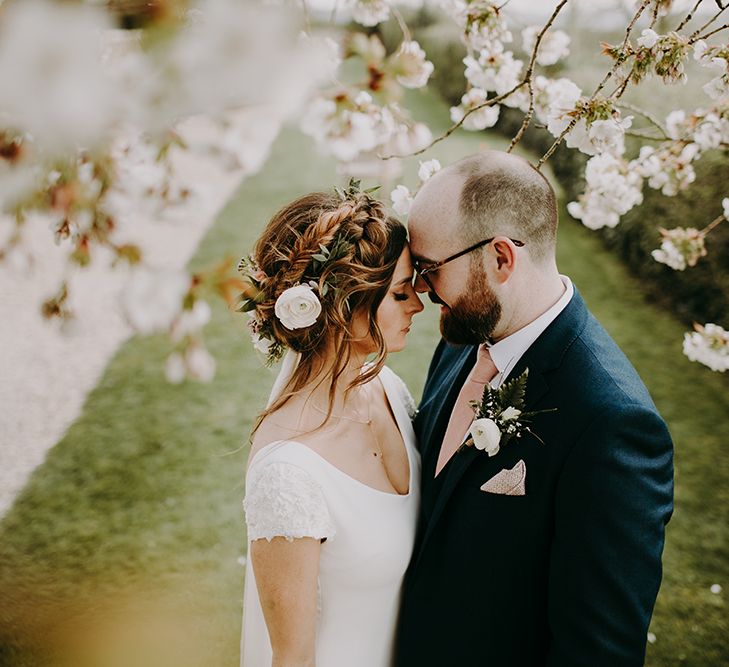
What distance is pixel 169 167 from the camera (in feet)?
4.25

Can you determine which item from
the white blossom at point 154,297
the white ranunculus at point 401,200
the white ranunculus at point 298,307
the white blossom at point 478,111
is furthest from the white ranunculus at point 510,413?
the white blossom at point 478,111

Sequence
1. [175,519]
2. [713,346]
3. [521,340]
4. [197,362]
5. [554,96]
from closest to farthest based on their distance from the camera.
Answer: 1. [197,362]
2. [521,340]
3. [554,96]
4. [713,346]
5. [175,519]

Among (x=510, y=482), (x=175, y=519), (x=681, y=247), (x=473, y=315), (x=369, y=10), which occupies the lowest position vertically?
(x=175, y=519)

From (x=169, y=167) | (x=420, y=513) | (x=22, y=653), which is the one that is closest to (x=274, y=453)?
(x=420, y=513)

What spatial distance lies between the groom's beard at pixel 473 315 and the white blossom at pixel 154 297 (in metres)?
1.34

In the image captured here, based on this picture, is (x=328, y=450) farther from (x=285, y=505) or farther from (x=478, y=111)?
(x=478, y=111)

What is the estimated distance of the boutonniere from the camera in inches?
75.1

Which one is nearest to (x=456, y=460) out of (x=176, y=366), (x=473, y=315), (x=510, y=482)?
(x=510, y=482)

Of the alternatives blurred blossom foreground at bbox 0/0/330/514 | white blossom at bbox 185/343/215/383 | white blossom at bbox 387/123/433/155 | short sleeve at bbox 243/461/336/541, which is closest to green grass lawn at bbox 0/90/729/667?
short sleeve at bbox 243/461/336/541

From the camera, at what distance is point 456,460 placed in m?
2.08

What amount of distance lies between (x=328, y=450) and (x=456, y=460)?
433 millimetres

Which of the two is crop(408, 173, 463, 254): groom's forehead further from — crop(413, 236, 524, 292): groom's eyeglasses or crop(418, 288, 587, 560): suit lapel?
crop(418, 288, 587, 560): suit lapel

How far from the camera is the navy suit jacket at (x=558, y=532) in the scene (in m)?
1.81

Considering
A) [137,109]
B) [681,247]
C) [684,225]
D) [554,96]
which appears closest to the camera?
[137,109]
